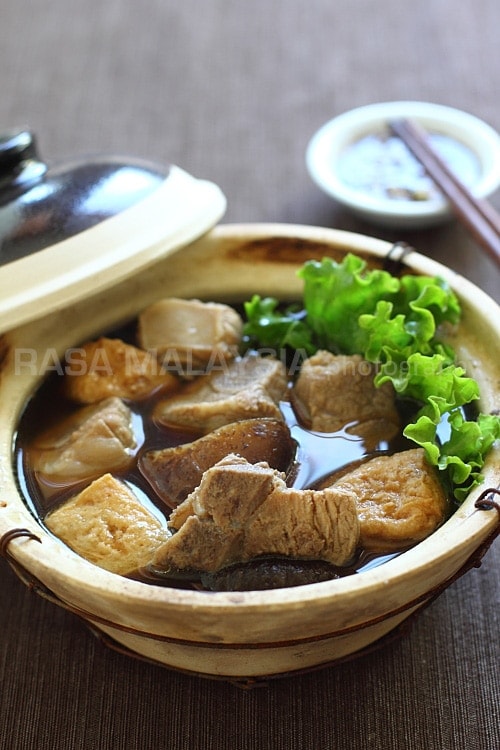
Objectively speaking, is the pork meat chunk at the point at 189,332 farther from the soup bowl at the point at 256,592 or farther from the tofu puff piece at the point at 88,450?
the tofu puff piece at the point at 88,450

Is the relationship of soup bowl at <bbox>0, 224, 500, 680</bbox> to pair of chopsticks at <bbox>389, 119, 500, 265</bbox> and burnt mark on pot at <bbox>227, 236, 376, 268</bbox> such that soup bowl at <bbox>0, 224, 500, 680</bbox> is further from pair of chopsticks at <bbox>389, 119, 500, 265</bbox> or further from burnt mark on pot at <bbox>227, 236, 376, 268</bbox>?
pair of chopsticks at <bbox>389, 119, 500, 265</bbox>

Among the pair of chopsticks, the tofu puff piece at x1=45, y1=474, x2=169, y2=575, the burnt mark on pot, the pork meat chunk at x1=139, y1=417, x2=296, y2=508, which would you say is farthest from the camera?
the pair of chopsticks

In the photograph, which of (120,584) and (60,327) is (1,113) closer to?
(60,327)

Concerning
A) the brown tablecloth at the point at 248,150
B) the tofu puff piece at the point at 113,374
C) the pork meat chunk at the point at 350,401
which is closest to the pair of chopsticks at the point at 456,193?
the brown tablecloth at the point at 248,150

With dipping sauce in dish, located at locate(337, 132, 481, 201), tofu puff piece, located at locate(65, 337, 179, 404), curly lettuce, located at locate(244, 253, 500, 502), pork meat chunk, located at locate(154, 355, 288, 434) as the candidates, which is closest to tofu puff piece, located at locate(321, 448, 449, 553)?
curly lettuce, located at locate(244, 253, 500, 502)

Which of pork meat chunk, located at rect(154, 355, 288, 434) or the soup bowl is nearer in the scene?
the soup bowl

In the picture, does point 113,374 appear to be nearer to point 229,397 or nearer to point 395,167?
point 229,397
